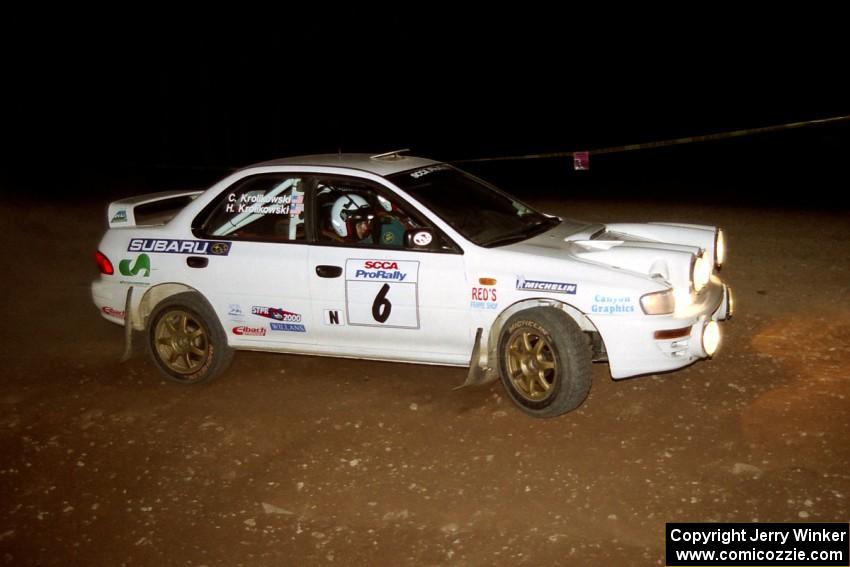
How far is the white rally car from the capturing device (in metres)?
5.39

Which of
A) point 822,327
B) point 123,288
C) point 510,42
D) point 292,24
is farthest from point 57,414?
point 292,24

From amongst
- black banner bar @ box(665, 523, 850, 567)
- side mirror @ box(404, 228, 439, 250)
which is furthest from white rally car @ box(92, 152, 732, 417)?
black banner bar @ box(665, 523, 850, 567)

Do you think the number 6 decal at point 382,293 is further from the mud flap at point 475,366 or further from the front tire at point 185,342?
the front tire at point 185,342

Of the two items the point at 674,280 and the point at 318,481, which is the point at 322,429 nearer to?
the point at 318,481

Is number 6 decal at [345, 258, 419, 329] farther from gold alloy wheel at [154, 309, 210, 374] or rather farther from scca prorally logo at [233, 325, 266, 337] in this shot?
gold alloy wheel at [154, 309, 210, 374]

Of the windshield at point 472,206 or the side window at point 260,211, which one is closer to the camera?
the windshield at point 472,206

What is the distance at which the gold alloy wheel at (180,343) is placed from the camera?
254 inches

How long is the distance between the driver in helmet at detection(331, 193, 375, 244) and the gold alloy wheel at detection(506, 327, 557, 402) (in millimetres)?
1227

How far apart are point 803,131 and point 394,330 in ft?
46.4

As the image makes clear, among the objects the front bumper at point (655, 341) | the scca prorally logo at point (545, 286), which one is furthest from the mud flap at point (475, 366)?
the front bumper at point (655, 341)

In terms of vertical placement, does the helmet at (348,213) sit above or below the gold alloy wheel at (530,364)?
above

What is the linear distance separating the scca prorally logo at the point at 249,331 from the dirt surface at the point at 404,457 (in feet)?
1.36

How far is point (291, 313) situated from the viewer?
6129 millimetres

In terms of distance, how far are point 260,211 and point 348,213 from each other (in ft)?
2.10
